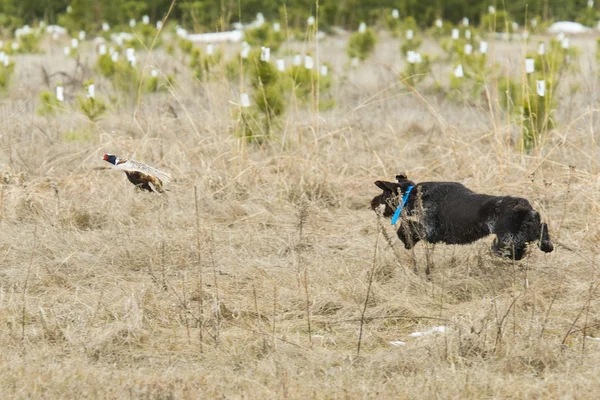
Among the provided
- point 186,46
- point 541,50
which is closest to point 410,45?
point 186,46

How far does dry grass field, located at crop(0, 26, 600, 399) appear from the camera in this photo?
10.6 ft

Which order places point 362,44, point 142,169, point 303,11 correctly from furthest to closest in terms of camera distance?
1. point 303,11
2. point 362,44
3. point 142,169

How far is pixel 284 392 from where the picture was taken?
3010 millimetres

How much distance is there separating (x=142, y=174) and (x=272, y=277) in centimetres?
110

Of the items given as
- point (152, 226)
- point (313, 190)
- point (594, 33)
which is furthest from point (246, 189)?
point (594, 33)

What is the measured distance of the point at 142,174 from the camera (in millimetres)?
5055

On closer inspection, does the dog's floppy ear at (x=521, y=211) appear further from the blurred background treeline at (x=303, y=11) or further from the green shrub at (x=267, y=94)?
the blurred background treeline at (x=303, y=11)

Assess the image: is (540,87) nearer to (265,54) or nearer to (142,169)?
(265,54)

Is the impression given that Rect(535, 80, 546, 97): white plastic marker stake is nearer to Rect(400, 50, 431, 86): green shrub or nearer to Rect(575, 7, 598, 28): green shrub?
Rect(400, 50, 431, 86): green shrub

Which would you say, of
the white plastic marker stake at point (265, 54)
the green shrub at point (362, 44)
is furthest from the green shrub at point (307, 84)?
the green shrub at point (362, 44)

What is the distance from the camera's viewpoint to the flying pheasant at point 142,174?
485cm

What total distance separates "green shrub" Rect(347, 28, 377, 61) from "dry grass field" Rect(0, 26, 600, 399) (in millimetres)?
4186

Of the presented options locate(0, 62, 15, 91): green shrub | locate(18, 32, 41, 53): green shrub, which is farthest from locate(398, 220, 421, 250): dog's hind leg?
locate(18, 32, 41, 53): green shrub

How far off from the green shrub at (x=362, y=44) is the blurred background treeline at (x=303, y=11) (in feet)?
11.7
